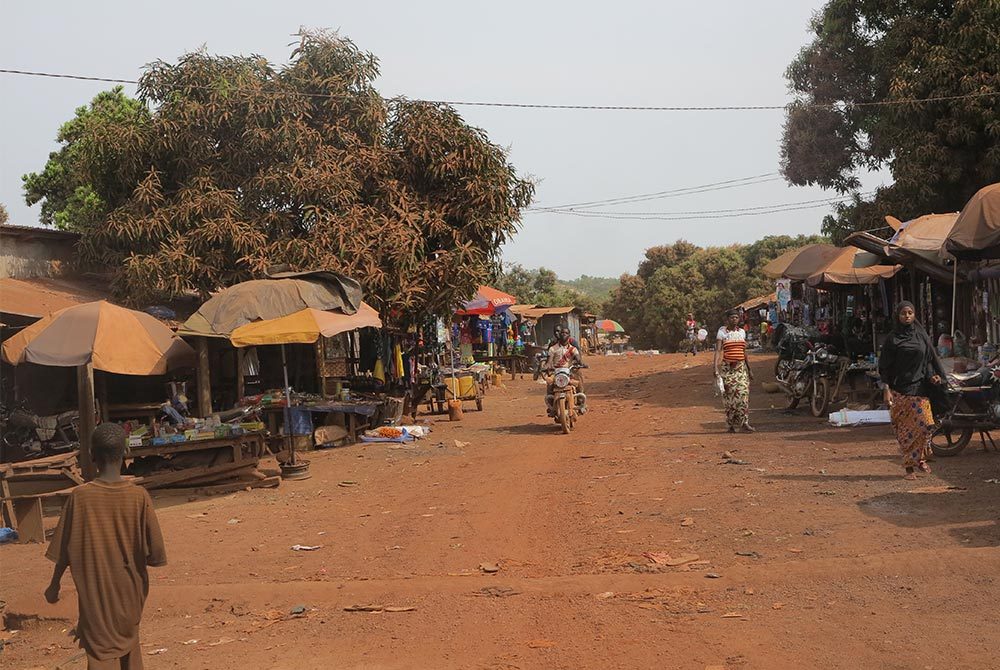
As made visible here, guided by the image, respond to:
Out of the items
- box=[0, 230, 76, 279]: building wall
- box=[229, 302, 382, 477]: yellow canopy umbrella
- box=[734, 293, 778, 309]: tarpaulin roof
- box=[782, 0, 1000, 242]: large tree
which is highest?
box=[782, 0, 1000, 242]: large tree

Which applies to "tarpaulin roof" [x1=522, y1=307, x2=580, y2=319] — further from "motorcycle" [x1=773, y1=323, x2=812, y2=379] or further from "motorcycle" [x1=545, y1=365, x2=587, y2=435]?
"motorcycle" [x1=545, y1=365, x2=587, y2=435]

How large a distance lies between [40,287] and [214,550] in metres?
10.5

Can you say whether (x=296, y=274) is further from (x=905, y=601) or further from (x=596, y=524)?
(x=905, y=601)

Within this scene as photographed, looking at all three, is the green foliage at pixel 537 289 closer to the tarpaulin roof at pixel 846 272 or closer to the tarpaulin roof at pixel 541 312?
the tarpaulin roof at pixel 541 312

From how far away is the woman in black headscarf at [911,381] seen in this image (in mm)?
10039

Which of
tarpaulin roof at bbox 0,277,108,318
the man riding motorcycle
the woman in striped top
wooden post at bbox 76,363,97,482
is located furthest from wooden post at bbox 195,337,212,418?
the woman in striped top

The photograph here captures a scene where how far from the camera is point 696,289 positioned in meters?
56.7

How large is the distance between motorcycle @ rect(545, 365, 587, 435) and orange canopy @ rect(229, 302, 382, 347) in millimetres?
4175

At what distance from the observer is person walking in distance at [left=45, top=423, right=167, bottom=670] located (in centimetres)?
488

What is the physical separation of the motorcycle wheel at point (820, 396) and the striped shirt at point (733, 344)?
89.9 inches

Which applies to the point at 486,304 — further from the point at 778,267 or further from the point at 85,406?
the point at 85,406

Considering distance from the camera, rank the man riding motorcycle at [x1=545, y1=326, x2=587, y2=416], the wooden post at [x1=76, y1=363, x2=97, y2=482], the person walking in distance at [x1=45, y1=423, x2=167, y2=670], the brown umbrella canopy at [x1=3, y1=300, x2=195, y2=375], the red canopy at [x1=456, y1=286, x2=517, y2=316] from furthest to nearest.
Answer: the red canopy at [x1=456, y1=286, x2=517, y2=316] < the man riding motorcycle at [x1=545, y1=326, x2=587, y2=416] < the brown umbrella canopy at [x1=3, y1=300, x2=195, y2=375] < the wooden post at [x1=76, y1=363, x2=97, y2=482] < the person walking in distance at [x1=45, y1=423, x2=167, y2=670]

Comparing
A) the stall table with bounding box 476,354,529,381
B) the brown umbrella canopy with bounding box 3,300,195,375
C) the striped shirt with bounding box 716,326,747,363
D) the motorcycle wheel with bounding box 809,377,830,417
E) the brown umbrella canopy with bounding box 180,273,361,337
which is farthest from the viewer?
the stall table with bounding box 476,354,529,381

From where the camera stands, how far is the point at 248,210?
60.1ft
